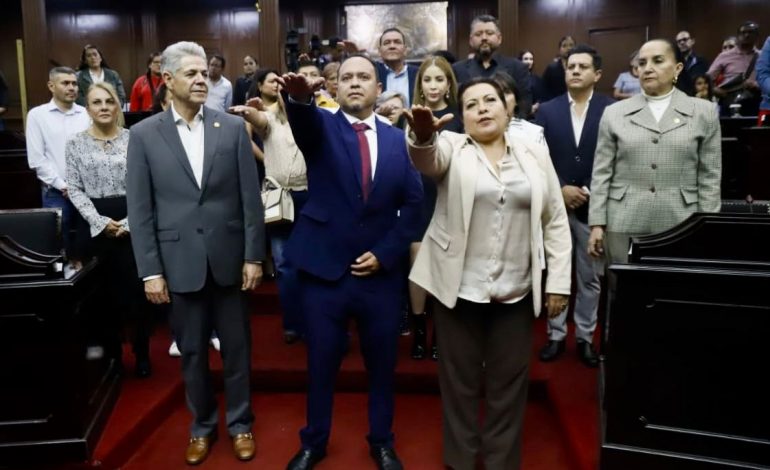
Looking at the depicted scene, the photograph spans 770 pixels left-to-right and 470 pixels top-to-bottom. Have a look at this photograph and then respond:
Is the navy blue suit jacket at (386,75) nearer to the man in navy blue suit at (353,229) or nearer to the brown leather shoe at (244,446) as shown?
the man in navy blue suit at (353,229)

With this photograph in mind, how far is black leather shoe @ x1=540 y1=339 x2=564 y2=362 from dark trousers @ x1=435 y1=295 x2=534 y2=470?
1.05 metres

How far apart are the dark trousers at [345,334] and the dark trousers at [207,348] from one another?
34 centimetres

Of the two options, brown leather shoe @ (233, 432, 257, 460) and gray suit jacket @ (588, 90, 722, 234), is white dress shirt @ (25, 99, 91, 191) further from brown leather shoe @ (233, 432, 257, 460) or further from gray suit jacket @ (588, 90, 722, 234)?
gray suit jacket @ (588, 90, 722, 234)

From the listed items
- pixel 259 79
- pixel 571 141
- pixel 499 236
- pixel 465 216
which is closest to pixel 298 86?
pixel 465 216

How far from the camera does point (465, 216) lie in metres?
2.19

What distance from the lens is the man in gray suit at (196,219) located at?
247 cm

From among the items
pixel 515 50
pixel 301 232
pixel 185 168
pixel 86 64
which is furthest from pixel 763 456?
pixel 86 64

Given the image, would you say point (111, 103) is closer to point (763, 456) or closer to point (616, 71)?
point (763, 456)

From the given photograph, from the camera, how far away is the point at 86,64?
655cm

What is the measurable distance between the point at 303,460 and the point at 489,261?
40.7 inches

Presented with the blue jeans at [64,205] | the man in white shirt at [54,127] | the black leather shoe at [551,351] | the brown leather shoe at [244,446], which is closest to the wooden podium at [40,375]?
the brown leather shoe at [244,446]

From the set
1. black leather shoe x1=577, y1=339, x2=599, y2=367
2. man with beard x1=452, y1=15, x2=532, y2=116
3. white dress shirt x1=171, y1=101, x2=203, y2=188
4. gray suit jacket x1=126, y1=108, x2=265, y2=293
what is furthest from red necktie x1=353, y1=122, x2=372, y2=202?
man with beard x1=452, y1=15, x2=532, y2=116

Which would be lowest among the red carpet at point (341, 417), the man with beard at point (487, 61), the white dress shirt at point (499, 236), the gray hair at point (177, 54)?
the red carpet at point (341, 417)

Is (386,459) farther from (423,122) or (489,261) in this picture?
(423,122)
